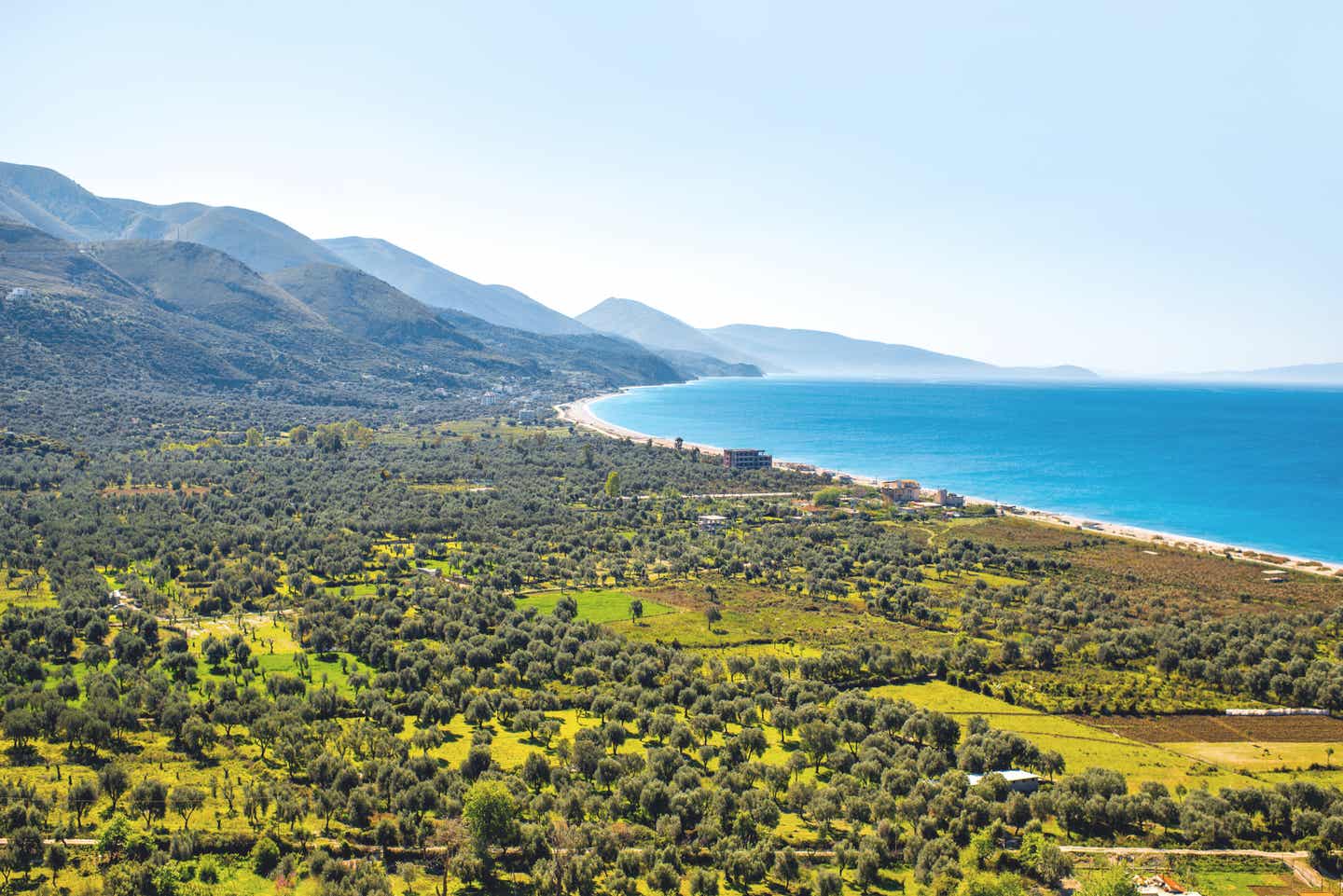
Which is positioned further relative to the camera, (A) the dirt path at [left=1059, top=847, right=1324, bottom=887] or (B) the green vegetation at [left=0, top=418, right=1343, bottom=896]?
(A) the dirt path at [left=1059, top=847, right=1324, bottom=887]

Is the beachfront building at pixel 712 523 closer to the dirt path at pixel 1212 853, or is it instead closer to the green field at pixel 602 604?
the green field at pixel 602 604

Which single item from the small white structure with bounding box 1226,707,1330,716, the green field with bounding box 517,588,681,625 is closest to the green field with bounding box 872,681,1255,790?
the small white structure with bounding box 1226,707,1330,716

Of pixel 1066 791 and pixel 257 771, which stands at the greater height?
pixel 1066 791

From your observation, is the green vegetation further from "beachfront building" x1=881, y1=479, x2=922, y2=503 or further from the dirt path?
"beachfront building" x1=881, y1=479, x2=922, y2=503

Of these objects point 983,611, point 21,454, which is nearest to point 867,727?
point 983,611

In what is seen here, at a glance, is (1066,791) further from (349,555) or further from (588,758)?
(349,555)

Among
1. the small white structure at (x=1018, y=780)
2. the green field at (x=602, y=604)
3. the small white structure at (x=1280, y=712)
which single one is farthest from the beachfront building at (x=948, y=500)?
the small white structure at (x=1018, y=780)
